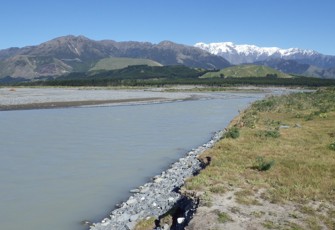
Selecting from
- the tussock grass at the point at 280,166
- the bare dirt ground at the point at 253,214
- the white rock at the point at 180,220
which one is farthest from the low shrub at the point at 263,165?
the white rock at the point at 180,220

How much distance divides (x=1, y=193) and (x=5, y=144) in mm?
17229

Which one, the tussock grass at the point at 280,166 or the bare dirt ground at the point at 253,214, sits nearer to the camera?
the bare dirt ground at the point at 253,214

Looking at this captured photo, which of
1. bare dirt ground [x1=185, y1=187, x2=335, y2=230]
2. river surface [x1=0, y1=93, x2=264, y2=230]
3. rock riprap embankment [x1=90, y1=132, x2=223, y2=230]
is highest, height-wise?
bare dirt ground [x1=185, y1=187, x2=335, y2=230]

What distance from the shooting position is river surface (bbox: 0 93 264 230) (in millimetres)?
18453

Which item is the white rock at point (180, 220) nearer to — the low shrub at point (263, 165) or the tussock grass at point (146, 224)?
the tussock grass at point (146, 224)

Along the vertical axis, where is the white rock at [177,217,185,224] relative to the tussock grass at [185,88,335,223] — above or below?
below

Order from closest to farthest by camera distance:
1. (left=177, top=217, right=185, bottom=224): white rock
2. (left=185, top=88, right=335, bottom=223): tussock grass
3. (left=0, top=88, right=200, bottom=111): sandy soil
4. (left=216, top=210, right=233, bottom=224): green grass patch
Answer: (left=216, top=210, right=233, bottom=224): green grass patch < (left=177, top=217, right=185, bottom=224): white rock < (left=185, top=88, right=335, bottom=223): tussock grass < (left=0, top=88, right=200, bottom=111): sandy soil

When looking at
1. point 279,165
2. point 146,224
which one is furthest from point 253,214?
point 279,165

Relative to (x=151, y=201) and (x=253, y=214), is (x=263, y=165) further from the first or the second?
(x=253, y=214)

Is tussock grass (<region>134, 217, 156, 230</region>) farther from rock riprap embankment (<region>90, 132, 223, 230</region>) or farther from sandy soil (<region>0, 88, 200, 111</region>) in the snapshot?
sandy soil (<region>0, 88, 200, 111</region>)

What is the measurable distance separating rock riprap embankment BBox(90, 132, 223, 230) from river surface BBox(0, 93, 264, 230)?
96 cm

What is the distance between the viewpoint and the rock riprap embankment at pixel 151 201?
16.5 m

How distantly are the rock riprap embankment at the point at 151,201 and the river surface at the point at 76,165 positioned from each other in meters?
0.96

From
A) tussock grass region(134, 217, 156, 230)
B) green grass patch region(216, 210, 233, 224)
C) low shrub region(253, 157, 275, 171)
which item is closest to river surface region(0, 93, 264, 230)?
tussock grass region(134, 217, 156, 230)
